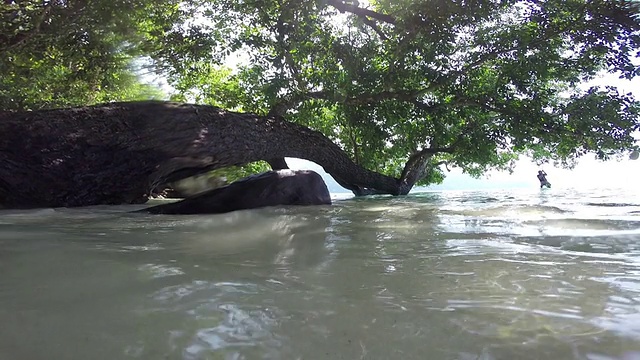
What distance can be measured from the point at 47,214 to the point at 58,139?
1097 millimetres

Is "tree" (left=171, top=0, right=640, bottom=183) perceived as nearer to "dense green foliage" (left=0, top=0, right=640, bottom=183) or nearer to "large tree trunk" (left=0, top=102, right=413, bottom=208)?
"dense green foliage" (left=0, top=0, right=640, bottom=183)

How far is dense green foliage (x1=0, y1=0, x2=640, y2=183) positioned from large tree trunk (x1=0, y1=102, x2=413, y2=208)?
1.82 meters

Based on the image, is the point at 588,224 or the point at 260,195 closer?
the point at 588,224

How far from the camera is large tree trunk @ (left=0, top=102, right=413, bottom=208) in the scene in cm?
450

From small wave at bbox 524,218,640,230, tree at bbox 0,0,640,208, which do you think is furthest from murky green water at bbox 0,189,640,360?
tree at bbox 0,0,640,208

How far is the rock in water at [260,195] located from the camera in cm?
476

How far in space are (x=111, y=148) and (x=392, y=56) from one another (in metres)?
5.19

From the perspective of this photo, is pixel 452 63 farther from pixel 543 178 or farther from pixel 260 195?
pixel 543 178

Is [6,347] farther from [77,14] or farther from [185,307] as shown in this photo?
[77,14]

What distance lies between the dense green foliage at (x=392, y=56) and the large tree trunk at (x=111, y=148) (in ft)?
5.97

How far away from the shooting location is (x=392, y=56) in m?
7.18

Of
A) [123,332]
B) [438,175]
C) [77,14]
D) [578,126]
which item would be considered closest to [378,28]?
[578,126]

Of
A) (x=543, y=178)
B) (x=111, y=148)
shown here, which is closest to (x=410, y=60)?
(x=111, y=148)

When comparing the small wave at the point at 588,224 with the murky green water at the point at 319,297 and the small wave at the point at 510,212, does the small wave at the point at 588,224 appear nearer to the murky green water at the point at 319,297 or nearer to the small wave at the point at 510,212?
the murky green water at the point at 319,297
